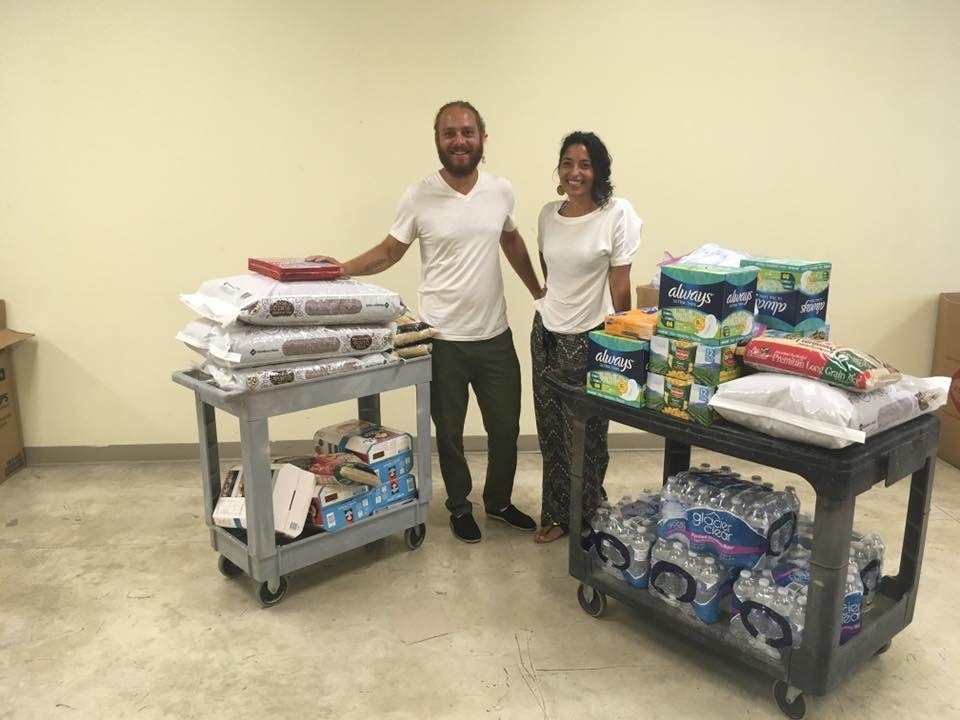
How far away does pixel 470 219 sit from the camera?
9.05 ft

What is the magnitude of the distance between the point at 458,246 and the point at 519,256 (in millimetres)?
388

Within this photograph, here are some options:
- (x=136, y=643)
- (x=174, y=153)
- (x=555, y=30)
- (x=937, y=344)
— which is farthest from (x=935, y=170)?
(x=136, y=643)

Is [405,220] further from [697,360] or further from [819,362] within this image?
[819,362]

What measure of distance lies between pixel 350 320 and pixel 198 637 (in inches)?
44.2

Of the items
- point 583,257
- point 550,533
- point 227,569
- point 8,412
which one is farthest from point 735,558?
point 8,412

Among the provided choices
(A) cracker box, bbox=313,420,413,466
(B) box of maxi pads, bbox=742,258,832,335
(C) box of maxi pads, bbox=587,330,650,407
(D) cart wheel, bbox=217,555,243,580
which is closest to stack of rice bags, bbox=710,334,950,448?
(B) box of maxi pads, bbox=742,258,832,335

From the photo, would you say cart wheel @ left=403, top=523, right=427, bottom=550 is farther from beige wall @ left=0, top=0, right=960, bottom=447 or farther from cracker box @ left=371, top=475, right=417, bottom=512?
beige wall @ left=0, top=0, right=960, bottom=447

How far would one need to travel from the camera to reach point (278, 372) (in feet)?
7.50

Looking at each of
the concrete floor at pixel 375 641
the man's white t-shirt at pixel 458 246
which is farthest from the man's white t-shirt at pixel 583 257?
the concrete floor at pixel 375 641

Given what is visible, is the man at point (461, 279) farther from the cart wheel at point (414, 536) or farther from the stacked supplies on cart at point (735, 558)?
the stacked supplies on cart at point (735, 558)

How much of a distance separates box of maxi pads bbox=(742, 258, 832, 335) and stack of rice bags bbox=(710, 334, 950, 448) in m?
0.10

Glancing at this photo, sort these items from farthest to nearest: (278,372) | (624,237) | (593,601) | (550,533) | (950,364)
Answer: (950,364) → (550,533) → (624,237) → (593,601) → (278,372)

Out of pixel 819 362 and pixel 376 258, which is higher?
pixel 376 258

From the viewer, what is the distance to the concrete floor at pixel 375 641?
2012 millimetres
